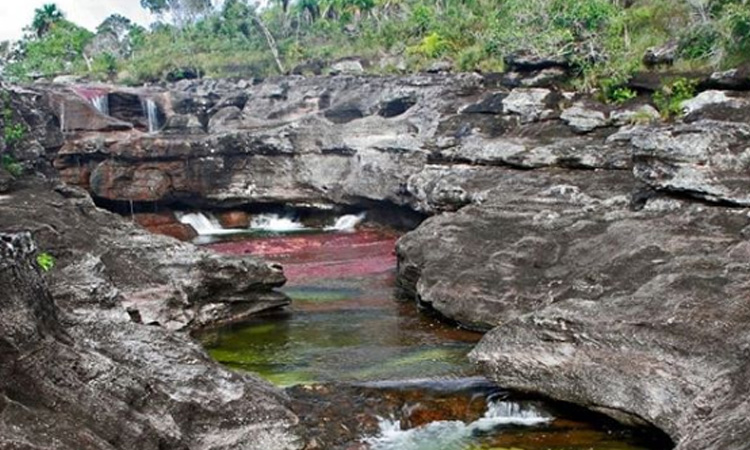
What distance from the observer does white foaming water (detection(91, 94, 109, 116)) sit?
41969 mm

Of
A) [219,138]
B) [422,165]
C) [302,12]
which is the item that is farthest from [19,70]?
[422,165]

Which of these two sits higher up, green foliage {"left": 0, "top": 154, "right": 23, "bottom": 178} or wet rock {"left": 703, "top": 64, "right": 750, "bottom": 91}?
wet rock {"left": 703, "top": 64, "right": 750, "bottom": 91}

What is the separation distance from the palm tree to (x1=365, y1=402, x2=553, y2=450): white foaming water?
77513mm

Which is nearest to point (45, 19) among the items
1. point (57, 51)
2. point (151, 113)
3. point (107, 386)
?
point (57, 51)

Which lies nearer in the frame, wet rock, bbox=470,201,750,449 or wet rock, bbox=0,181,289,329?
wet rock, bbox=470,201,750,449

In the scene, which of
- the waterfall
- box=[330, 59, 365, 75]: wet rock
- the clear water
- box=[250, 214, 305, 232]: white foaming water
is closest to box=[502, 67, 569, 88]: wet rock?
the clear water

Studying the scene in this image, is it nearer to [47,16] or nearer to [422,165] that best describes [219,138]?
[422,165]

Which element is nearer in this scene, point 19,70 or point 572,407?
point 572,407

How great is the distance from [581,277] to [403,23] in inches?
1539

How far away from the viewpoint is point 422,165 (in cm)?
3397

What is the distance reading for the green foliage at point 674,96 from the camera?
82.6 feet

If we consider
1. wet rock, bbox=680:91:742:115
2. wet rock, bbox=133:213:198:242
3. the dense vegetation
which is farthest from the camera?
wet rock, bbox=133:213:198:242

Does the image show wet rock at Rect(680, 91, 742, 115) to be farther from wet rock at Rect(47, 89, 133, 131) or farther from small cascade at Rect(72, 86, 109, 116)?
small cascade at Rect(72, 86, 109, 116)

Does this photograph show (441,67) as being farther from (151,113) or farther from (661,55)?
(151,113)
